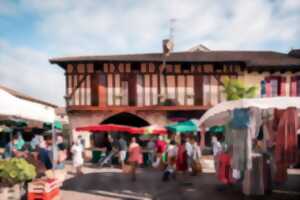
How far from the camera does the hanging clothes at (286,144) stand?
8.55 metres

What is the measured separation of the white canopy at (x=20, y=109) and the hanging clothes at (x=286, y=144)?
5988mm

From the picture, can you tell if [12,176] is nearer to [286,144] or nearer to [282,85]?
[286,144]

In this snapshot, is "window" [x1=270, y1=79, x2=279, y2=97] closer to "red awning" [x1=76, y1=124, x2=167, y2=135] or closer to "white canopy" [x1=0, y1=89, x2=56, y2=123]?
"red awning" [x1=76, y1=124, x2=167, y2=135]

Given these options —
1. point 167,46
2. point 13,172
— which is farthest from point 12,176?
point 167,46

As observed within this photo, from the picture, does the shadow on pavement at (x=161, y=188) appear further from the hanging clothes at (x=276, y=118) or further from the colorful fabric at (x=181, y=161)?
the hanging clothes at (x=276, y=118)

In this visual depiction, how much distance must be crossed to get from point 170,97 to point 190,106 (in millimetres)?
1505

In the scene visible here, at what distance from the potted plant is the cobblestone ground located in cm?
165

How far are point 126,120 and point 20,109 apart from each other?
55.0 ft

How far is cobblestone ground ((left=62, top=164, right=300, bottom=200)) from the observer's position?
9.40 m

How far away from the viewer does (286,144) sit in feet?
28.0

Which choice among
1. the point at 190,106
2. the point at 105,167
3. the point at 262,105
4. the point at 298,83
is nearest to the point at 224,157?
the point at 262,105

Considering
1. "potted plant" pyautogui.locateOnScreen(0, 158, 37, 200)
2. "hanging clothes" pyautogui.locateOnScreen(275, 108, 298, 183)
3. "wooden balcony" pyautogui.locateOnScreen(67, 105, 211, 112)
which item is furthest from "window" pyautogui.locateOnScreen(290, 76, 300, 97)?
"potted plant" pyautogui.locateOnScreen(0, 158, 37, 200)

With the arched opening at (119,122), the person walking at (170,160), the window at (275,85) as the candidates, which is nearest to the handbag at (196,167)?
the person walking at (170,160)

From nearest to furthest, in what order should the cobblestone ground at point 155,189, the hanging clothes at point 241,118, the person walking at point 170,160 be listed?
1. the hanging clothes at point 241,118
2. the cobblestone ground at point 155,189
3. the person walking at point 170,160
